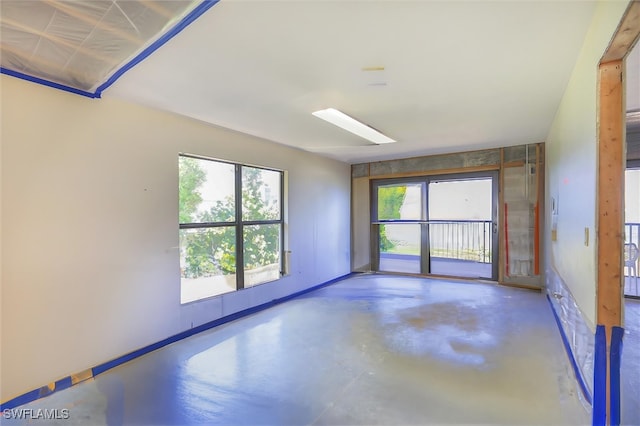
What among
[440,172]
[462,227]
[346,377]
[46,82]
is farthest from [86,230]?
[462,227]

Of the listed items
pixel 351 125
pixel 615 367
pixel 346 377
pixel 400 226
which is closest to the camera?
pixel 615 367

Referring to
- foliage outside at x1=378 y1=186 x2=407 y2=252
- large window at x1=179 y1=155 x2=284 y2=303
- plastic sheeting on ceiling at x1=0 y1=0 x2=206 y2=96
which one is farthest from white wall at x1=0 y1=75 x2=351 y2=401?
foliage outside at x1=378 y1=186 x2=407 y2=252

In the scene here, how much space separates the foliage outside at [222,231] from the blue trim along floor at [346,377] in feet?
2.67

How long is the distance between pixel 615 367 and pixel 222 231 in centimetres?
382

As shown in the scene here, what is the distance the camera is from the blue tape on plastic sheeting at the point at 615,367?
5.81ft

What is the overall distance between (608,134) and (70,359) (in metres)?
4.15

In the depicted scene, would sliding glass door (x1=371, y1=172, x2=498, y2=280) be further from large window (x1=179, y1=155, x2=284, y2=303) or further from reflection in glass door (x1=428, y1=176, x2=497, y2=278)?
large window (x1=179, y1=155, x2=284, y2=303)

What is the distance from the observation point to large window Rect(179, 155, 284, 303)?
363 centimetres

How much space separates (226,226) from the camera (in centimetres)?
408

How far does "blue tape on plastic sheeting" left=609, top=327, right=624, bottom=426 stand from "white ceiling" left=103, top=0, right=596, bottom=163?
184 cm

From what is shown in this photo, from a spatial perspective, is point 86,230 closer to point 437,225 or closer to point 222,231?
point 222,231

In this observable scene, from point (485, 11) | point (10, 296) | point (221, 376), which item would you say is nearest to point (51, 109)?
point (10, 296)

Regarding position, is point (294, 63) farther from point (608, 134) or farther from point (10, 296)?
point (10, 296)

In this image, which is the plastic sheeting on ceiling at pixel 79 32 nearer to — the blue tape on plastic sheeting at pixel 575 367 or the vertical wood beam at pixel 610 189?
the vertical wood beam at pixel 610 189
